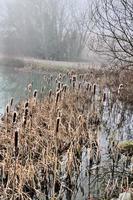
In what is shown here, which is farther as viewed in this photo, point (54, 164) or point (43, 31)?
point (43, 31)

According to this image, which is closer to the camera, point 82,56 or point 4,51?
Answer: point 4,51

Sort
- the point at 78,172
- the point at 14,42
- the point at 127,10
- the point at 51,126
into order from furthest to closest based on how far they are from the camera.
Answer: the point at 14,42 < the point at 127,10 < the point at 51,126 < the point at 78,172

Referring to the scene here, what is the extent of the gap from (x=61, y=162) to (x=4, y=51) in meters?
34.6

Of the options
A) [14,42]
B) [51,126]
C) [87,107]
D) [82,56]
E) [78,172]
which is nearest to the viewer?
[78,172]

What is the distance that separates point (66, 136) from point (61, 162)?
0.94 meters

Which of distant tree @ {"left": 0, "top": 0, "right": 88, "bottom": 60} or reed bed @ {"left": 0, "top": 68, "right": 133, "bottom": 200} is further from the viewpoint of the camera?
distant tree @ {"left": 0, "top": 0, "right": 88, "bottom": 60}

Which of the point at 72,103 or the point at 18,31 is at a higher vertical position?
the point at 18,31

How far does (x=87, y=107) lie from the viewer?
9977mm

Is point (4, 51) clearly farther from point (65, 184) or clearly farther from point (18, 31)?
point (65, 184)

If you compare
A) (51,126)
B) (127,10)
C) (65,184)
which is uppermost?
(127,10)

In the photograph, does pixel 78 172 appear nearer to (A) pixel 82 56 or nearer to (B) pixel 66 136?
(B) pixel 66 136

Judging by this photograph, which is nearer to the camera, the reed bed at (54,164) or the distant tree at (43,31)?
the reed bed at (54,164)

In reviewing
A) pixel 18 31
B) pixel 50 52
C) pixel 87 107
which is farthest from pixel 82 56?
pixel 87 107

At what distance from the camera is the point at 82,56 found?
4862 centimetres
